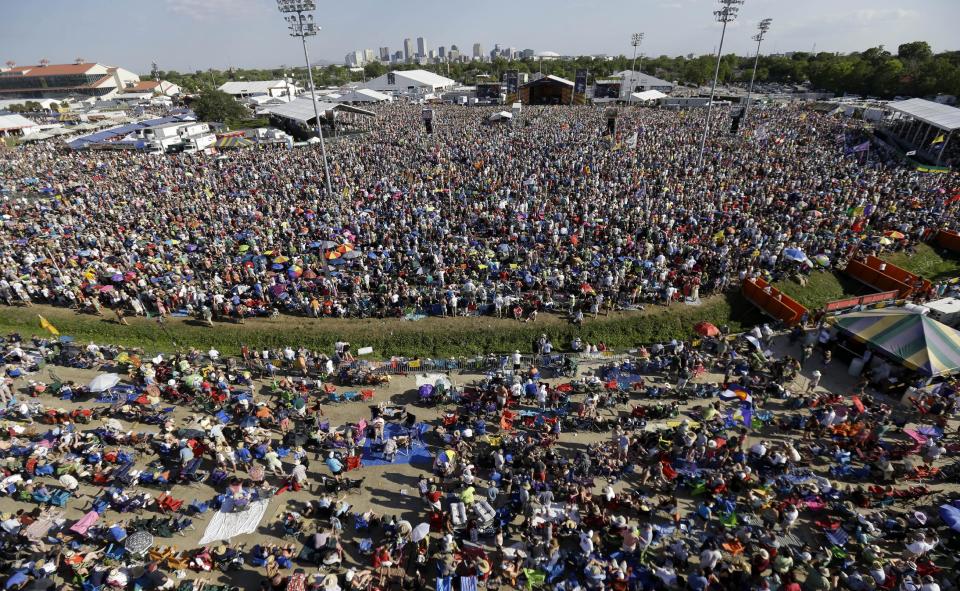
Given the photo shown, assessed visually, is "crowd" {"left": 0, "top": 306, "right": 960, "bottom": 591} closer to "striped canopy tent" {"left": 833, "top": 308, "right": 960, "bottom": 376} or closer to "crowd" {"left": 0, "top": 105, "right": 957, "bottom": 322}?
"striped canopy tent" {"left": 833, "top": 308, "right": 960, "bottom": 376}

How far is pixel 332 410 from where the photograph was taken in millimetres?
15031

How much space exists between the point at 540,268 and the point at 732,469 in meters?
12.0

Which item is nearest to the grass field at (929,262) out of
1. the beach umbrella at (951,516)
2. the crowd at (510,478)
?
the crowd at (510,478)

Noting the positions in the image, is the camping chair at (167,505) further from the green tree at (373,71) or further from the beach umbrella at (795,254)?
the green tree at (373,71)

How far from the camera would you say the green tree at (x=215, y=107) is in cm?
6838

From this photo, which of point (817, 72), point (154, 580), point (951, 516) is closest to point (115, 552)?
→ point (154, 580)

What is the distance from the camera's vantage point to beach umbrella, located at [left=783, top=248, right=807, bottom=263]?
21.3 meters

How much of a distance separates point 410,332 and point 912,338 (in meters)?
17.9

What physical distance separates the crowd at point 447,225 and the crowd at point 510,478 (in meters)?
4.76

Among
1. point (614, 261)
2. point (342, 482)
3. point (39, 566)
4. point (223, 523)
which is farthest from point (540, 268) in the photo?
point (39, 566)

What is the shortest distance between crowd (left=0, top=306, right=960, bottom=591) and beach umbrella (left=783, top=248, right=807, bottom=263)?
5.90m

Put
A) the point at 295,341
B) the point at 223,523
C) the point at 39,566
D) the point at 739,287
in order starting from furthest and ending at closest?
the point at 739,287, the point at 295,341, the point at 223,523, the point at 39,566

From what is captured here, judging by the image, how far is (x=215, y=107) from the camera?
6900 cm

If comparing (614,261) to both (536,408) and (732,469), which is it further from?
(732,469)
